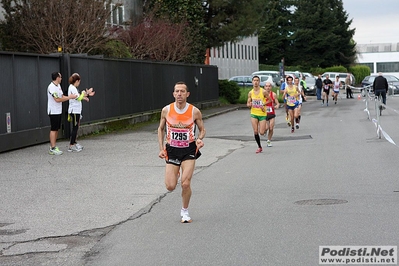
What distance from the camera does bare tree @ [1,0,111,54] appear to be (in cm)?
2822

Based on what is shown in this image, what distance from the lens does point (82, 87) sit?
22.3m

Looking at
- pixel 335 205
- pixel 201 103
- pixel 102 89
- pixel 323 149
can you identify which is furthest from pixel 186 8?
pixel 335 205

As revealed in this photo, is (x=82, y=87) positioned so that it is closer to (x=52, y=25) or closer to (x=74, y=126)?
(x=74, y=126)

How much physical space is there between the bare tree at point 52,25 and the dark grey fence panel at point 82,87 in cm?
227

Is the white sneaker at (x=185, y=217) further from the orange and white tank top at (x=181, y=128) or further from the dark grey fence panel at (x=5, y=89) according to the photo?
the dark grey fence panel at (x=5, y=89)

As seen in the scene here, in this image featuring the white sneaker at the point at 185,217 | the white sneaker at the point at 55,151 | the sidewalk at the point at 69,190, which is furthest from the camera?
the white sneaker at the point at 55,151

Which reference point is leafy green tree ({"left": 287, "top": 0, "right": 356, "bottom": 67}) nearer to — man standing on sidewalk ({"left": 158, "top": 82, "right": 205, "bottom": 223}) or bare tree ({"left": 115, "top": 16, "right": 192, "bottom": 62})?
bare tree ({"left": 115, "top": 16, "right": 192, "bottom": 62})

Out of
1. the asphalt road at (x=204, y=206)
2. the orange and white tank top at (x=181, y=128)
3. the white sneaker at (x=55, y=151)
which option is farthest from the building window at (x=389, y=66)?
the orange and white tank top at (x=181, y=128)

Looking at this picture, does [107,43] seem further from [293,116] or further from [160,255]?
[160,255]

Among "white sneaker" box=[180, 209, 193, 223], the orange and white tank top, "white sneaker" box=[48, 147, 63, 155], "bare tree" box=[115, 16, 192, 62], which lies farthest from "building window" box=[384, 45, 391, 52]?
"white sneaker" box=[180, 209, 193, 223]

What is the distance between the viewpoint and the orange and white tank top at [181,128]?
30.1 ft

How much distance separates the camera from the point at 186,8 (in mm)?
41125

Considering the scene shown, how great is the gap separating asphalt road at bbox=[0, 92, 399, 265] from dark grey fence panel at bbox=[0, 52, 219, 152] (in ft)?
2.44

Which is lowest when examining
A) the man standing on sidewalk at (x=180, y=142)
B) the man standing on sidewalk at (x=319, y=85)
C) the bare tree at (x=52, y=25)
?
the man standing on sidewalk at (x=319, y=85)
